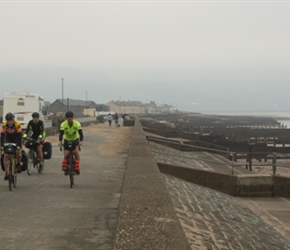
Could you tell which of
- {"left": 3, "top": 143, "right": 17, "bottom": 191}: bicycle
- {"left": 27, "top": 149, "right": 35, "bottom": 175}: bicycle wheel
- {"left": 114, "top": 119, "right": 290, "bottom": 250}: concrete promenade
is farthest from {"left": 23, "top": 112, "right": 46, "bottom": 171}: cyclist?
{"left": 114, "top": 119, "right": 290, "bottom": 250}: concrete promenade

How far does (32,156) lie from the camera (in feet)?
35.3

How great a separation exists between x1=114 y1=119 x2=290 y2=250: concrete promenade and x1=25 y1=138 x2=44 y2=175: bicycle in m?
2.30

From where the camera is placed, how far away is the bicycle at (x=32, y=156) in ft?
34.5

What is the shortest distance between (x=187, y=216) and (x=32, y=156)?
14.2 feet

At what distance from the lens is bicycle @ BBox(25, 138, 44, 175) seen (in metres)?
10.5

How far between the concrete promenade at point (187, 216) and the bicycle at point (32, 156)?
2304 millimetres

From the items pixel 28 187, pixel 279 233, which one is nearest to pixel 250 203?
pixel 279 233

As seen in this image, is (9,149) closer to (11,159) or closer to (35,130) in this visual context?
(11,159)

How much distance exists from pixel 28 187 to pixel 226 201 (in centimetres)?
559

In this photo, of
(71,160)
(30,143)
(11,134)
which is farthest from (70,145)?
(30,143)

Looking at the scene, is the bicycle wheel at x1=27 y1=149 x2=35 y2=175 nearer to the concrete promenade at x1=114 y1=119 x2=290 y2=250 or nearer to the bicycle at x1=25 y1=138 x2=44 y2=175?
the bicycle at x1=25 y1=138 x2=44 y2=175

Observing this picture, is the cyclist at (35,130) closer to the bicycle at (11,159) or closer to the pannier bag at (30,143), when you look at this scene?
the pannier bag at (30,143)

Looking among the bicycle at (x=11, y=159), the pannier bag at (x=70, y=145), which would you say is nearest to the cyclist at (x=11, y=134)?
the bicycle at (x=11, y=159)

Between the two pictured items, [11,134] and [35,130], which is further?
[35,130]
